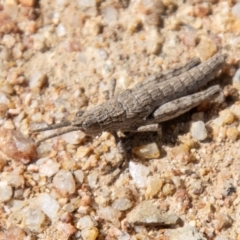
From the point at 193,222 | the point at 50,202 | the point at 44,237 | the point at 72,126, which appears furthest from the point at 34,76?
the point at 193,222

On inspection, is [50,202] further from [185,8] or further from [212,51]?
[185,8]

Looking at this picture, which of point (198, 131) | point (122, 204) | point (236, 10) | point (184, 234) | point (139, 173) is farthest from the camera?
point (236, 10)

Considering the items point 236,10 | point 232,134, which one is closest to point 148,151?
point 232,134

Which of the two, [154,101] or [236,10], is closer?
[154,101]

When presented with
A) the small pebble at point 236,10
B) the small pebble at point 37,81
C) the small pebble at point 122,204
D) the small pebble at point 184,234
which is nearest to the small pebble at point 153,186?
the small pebble at point 122,204

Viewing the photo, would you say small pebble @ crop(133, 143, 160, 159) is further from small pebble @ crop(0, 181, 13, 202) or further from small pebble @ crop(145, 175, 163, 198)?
small pebble @ crop(0, 181, 13, 202)

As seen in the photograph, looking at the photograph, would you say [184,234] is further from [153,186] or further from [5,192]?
[5,192]

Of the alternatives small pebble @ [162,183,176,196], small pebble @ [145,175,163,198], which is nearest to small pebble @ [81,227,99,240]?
small pebble @ [145,175,163,198]

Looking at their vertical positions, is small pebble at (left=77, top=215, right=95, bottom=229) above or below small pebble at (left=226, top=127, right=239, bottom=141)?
below
